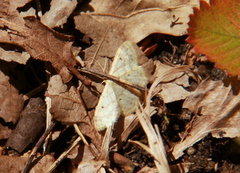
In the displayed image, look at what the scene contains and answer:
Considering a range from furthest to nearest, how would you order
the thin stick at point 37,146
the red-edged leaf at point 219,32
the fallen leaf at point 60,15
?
the fallen leaf at point 60,15, the thin stick at point 37,146, the red-edged leaf at point 219,32

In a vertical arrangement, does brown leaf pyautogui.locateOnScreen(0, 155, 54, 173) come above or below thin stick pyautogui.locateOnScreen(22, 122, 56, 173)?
below

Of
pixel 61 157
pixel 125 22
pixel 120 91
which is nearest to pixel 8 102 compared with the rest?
pixel 61 157

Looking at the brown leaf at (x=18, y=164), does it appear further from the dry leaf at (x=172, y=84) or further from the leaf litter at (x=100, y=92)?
the dry leaf at (x=172, y=84)

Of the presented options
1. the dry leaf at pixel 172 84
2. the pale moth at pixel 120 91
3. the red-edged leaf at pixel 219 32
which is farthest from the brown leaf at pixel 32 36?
the red-edged leaf at pixel 219 32

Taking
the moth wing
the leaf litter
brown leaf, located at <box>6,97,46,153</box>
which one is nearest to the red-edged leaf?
the leaf litter

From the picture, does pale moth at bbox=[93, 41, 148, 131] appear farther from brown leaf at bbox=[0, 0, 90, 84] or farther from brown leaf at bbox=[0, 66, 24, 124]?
brown leaf at bbox=[0, 66, 24, 124]

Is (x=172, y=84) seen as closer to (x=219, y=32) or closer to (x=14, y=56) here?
(x=219, y=32)
